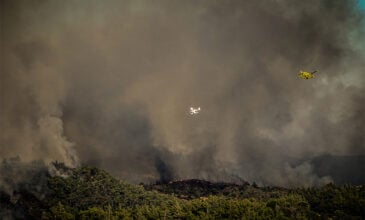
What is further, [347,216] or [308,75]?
[347,216]

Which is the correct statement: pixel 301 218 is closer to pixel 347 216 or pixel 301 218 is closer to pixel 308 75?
pixel 347 216

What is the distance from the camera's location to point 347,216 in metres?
197

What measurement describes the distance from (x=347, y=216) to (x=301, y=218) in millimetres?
23214

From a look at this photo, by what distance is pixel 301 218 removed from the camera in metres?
198

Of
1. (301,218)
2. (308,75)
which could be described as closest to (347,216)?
(301,218)

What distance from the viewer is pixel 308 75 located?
70500 millimetres

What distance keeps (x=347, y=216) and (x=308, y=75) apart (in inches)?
6040

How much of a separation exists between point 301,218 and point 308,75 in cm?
14726

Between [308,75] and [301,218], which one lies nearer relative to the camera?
[308,75]
